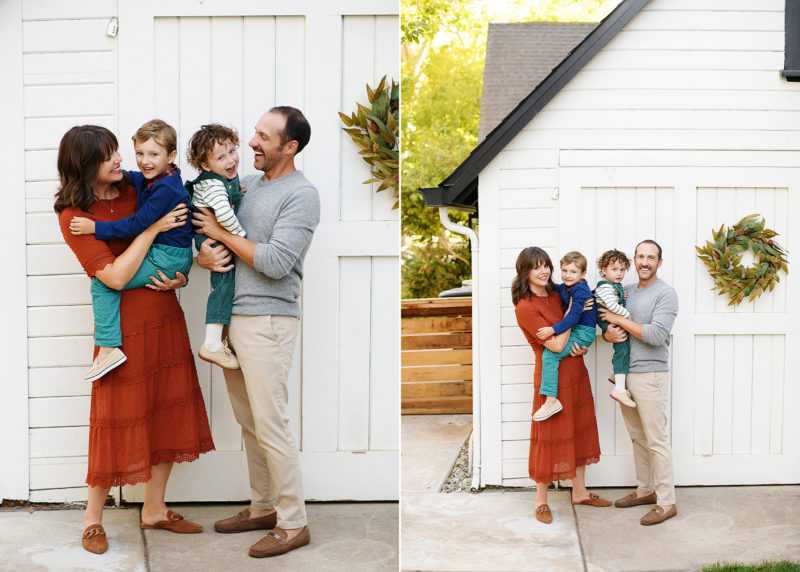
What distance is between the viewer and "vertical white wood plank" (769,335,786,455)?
450 cm

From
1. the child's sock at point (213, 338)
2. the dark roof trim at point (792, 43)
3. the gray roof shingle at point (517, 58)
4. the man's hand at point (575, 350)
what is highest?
the gray roof shingle at point (517, 58)

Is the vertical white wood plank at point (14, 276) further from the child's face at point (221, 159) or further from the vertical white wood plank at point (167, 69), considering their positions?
the child's face at point (221, 159)

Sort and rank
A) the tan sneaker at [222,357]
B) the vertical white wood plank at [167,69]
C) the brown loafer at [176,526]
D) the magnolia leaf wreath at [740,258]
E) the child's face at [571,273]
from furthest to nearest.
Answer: the magnolia leaf wreath at [740,258] → the child's face at [571,273] → the vertical white wood plank at [167,69] → the brown loafer at [176,526] → the tan sneaker at [222,357]

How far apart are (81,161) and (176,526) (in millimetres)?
1629

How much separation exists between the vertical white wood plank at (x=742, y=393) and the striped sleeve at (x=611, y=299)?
0.99 m

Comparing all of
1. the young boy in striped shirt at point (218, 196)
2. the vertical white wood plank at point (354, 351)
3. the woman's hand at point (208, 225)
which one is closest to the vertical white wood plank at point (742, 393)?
the vertical white wood plank at point (354, 351)

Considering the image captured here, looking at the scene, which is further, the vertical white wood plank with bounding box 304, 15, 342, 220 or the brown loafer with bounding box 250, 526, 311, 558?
the vertical white wood plank with bounding box 304, 15, 342, 220

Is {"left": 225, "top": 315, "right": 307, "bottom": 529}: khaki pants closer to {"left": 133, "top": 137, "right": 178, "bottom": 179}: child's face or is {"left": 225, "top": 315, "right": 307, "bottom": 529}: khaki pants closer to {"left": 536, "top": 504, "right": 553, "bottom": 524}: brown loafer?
{"left": 133, "top": 137, "right": 178, "bottom": 179}: child's face

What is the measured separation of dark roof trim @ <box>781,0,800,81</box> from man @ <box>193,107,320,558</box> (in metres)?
2.98

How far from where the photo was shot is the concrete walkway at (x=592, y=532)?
3.52 meters

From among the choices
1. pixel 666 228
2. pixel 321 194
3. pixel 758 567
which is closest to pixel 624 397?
pixel 758 567

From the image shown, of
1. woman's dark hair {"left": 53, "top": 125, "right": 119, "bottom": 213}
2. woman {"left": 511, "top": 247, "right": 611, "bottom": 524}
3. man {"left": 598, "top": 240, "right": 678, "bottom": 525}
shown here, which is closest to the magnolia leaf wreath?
man {"left": 598, "top": 240, "right": 678, "bottom": 525}

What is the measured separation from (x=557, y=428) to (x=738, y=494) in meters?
1.24

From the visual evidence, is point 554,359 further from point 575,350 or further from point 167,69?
point 167,69
